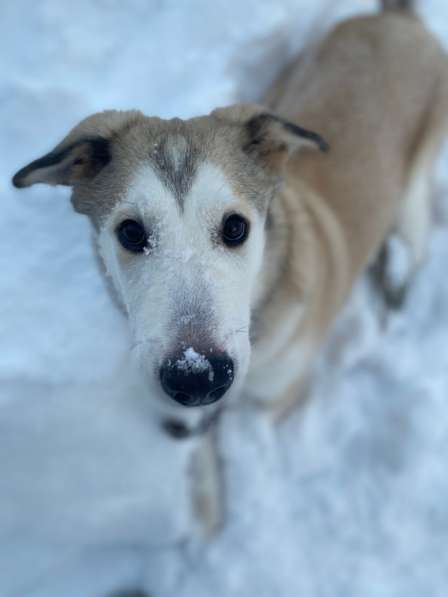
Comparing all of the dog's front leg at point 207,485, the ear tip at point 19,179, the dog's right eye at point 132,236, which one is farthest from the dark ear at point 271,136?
the dog's front leg at point 207,485

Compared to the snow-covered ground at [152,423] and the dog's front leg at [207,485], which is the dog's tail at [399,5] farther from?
the dog's front leg at [207,485]

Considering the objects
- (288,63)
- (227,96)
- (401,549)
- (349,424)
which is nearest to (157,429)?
(349,424)

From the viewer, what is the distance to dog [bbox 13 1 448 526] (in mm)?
1716

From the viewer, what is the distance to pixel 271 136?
6.66 feet

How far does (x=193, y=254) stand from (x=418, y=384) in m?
1.99

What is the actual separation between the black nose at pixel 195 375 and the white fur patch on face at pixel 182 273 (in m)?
0.02

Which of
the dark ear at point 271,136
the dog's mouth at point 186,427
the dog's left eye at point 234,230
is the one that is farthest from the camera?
the dog's mouth at point 186,427

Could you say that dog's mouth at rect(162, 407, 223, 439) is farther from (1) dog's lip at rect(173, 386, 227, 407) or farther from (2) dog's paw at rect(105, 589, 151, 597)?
(1) dog's lip at rect(173, 386, 227, 407)

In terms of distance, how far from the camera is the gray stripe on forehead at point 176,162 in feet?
5.77

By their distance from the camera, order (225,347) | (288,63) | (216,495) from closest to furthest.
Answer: (225,347) < (216,495) < (288,63)

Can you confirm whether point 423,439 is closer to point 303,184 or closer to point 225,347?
point 303,184

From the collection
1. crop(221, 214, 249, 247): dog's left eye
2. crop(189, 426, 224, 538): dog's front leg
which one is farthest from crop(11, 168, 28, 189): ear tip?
crop(189, 426, 224, 538): dog's front leg

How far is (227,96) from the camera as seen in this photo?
290cm

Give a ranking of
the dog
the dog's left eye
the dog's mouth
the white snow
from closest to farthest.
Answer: the white snow, the dog, the dog's left eye, the dog's mouth
